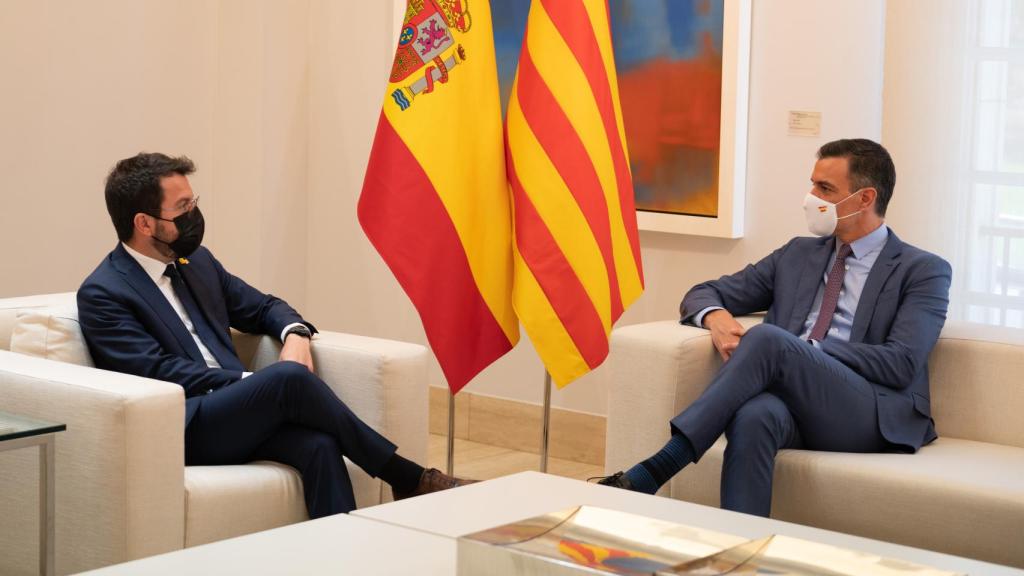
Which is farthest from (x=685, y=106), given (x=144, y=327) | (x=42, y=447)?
(x=42, y=447)

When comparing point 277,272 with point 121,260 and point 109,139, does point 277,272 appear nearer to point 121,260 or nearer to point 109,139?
point 109,139

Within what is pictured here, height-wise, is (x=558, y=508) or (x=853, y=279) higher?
(x=853, y=279)

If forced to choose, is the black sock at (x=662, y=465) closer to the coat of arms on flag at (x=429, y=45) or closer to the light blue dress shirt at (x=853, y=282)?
the light blue dress shirt at (x=853, y=282)

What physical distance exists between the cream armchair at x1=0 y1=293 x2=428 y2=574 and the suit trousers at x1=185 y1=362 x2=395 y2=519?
0.19 ft

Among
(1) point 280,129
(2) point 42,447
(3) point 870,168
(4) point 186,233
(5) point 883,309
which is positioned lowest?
(2) point 42,447

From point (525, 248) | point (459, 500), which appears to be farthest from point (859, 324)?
point (459, 500)

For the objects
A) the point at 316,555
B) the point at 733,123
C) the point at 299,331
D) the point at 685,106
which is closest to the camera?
the point at 316,555

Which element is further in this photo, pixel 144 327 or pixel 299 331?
pixel 299 331

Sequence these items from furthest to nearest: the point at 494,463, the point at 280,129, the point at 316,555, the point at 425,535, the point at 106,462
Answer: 1. the point at 280,129
2. the point at 494,463
3. the point at 106,462
4. the point at 425,535
5. the point at 316,555

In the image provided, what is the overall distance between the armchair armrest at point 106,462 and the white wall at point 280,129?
6.71 feet

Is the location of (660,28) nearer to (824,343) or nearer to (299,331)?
(824,343)

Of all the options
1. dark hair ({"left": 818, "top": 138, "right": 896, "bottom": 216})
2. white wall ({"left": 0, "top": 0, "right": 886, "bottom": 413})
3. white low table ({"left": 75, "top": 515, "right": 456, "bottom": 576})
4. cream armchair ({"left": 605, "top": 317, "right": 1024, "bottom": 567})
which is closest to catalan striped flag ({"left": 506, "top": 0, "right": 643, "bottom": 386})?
cream armchair ({"left": 605, "top": 317, "right": 1024, "bottom": 567})

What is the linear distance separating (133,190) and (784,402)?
75.1 inches

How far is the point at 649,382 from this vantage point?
3.61 meters
